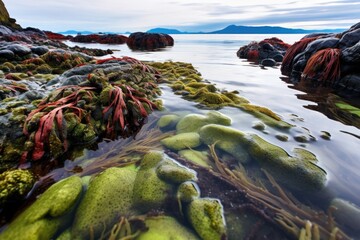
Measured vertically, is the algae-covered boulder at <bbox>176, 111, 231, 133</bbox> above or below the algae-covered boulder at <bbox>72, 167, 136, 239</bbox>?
below

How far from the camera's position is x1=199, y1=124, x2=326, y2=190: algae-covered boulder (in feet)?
5.68

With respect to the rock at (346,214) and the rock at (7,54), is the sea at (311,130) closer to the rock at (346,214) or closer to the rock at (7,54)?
the rock at (346,214)

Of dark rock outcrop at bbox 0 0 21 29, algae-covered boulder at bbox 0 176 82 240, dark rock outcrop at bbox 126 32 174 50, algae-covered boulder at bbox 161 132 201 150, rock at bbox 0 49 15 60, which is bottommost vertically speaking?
dark rock outcrop at bbox 126 32 174 50

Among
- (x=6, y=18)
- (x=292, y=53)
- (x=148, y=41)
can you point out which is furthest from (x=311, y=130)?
(x=6, y=18)

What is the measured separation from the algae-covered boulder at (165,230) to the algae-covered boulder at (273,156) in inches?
36.2

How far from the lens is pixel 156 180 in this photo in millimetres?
1692

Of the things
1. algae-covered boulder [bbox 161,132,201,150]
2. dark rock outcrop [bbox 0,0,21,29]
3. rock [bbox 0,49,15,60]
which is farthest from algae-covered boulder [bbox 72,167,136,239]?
dark rock outcrop [bbox 0,0,21,29]

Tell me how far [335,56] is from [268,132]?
438cm

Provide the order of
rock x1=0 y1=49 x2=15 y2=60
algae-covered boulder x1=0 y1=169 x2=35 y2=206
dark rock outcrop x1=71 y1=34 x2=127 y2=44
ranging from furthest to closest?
dark rock outcrop x1=71 y1=34 x2=127 y2=44, rock x1=0 y1=49 x2=15 y2=60, algae-covered boulder x1=0 y1=169 x2=35 y2=206

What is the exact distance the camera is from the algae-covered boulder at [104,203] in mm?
1339

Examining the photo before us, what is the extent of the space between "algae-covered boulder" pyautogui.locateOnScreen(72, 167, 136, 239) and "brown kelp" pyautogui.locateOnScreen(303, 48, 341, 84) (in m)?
5.69

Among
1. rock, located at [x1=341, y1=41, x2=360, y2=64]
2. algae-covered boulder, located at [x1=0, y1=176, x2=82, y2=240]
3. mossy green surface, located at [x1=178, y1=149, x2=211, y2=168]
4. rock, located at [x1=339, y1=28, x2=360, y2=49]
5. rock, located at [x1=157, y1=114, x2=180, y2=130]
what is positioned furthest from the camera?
rock, located at [x1=339, y1=28, x2=360, y2=49]

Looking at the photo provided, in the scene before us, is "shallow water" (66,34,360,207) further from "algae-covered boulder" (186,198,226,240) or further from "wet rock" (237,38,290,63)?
"wet rock" (237,38,290,63)

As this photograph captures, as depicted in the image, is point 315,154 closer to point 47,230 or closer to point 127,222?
point 127,222
